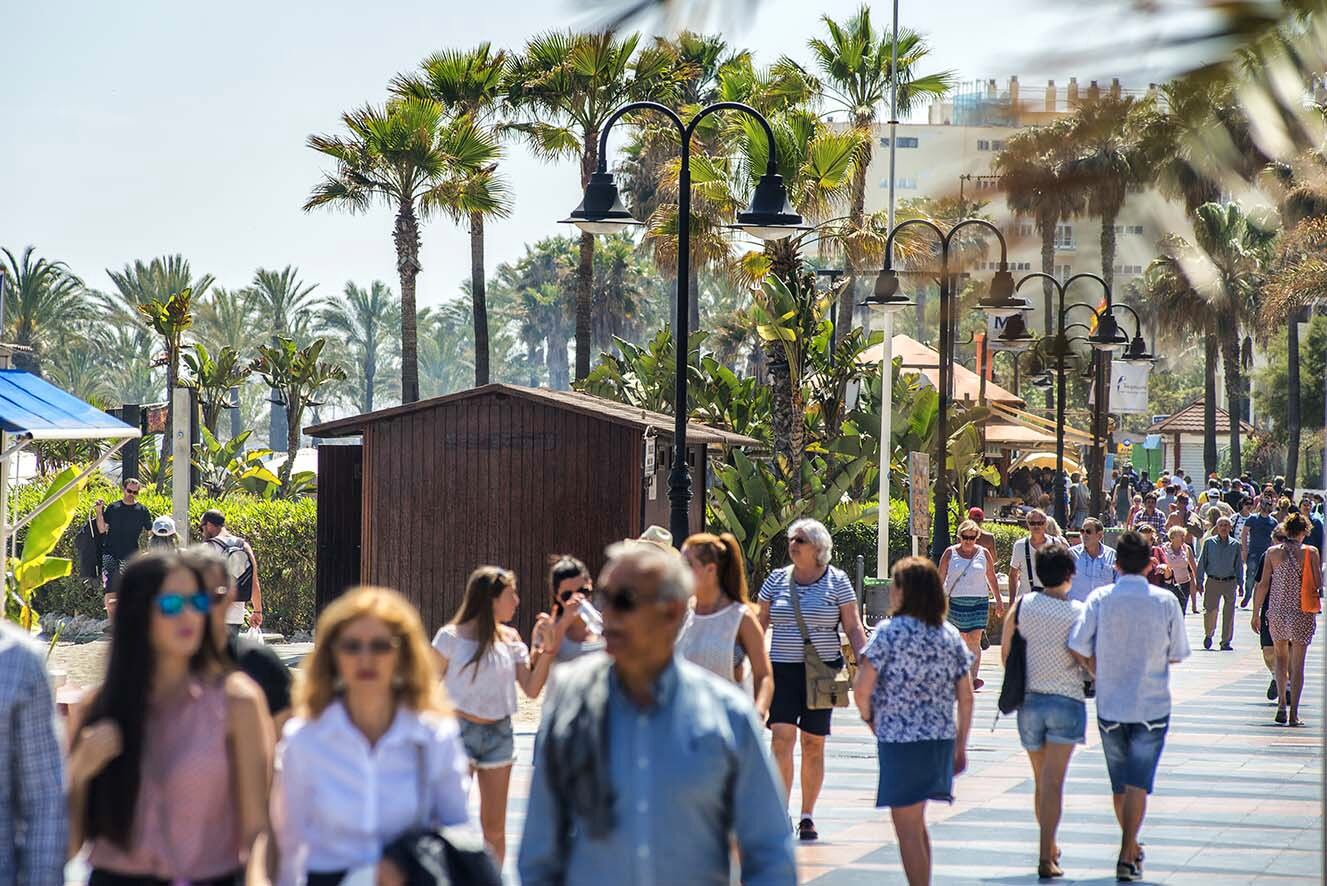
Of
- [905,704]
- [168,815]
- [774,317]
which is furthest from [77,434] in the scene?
[774,317]

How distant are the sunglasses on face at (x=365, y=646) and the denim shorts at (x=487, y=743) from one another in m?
3.47

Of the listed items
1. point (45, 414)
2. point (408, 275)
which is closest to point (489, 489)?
point (45, 414)

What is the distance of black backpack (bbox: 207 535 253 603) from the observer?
1426 centimetres

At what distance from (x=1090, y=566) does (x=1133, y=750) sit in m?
5.83

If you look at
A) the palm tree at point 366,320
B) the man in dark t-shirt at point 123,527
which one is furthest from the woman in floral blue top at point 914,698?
the palm tree at point 366,320

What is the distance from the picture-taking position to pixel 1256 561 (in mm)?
24016

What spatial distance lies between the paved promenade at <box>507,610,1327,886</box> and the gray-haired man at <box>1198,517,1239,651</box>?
17.8ft

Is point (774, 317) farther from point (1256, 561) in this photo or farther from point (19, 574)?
point (19, 574)

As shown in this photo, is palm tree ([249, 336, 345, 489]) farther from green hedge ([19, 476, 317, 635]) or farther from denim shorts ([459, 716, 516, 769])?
denim shorts ([459, 716, 516, 769])

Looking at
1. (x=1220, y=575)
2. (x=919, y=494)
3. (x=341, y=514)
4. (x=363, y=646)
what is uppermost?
(x=919, y=494)

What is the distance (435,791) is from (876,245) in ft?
82.1

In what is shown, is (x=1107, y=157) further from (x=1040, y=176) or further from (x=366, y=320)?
(x=366, y=320)

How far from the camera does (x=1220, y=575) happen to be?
21984mm

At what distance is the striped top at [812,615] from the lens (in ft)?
31.0
